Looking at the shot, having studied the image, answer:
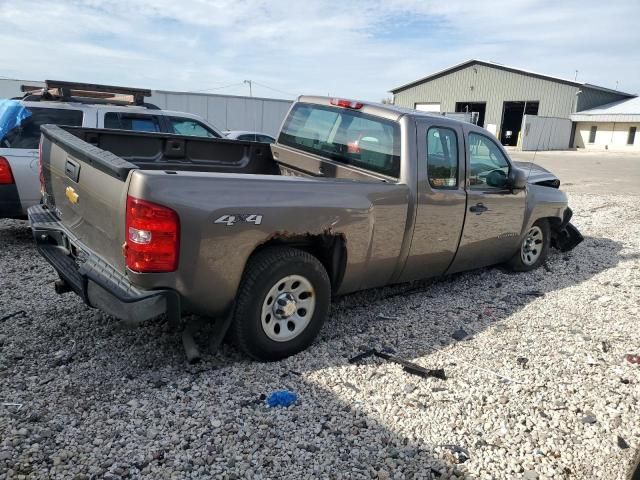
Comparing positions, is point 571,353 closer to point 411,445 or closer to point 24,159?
point 411,445

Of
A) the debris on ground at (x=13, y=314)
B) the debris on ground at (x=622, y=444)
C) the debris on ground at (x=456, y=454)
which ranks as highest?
the debris on ground at (x=622, y=444)

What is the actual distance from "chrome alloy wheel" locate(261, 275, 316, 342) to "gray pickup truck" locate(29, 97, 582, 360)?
0.03 ft

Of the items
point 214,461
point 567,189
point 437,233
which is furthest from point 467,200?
point 567,189

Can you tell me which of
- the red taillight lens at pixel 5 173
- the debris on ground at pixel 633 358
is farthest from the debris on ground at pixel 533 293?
the red taillight lens at pixel 5 173

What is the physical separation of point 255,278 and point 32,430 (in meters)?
1.51

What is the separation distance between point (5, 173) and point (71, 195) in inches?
113

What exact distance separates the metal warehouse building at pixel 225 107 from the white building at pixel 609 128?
96.1ft

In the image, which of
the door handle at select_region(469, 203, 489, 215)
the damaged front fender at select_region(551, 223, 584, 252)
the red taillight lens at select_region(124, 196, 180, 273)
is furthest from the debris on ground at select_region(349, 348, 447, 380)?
the damaged front fender at select_region(551, 223, 584, 252)

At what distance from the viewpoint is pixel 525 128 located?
36188 millimetres

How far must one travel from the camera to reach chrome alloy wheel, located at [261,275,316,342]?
3502 mm

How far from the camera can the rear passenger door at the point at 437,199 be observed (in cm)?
429

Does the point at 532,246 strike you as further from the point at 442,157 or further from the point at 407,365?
the point at 407,365

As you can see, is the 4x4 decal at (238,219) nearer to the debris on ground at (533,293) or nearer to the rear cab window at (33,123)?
the debris on ground at (533,293)

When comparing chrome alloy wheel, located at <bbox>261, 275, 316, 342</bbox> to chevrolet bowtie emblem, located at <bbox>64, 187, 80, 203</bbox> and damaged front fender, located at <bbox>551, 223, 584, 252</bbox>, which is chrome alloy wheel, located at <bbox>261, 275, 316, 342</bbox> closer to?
chevrolet bowtie emblem, located at <bbox>64, 187, 80, 203</bbox>
